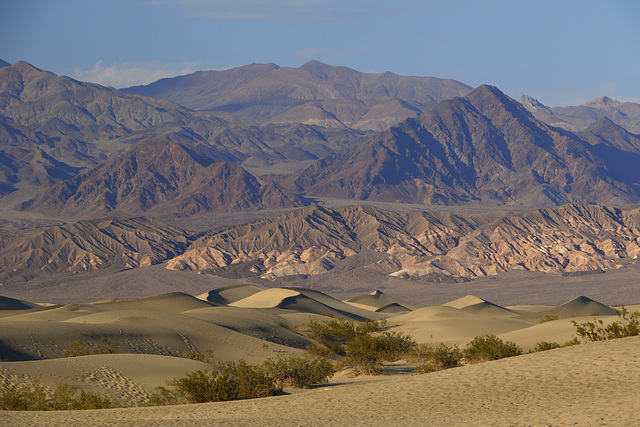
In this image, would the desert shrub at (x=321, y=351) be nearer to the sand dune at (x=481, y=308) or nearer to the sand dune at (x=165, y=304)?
the sand dune at (x=165, y=304)

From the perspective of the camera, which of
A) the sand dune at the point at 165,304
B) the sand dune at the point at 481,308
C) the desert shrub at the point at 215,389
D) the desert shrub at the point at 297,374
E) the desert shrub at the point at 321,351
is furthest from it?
the sand dune at the point at 481,308

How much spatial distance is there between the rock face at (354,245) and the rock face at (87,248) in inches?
6.7

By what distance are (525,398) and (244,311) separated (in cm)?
3388

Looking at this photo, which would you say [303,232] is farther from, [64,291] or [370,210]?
[64,291]

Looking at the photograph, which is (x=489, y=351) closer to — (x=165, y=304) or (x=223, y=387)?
(x=223, y=387)

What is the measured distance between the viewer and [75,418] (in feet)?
55.8

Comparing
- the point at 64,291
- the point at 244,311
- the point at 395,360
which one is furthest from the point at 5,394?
the point at 64,291

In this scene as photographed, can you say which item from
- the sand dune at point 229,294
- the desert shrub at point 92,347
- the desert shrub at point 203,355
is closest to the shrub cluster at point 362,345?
the desert shrub at point 203,355

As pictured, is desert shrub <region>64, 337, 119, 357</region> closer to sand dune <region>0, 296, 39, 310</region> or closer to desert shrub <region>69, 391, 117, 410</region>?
desert shrub <region>69, 391, 117, 410</region>

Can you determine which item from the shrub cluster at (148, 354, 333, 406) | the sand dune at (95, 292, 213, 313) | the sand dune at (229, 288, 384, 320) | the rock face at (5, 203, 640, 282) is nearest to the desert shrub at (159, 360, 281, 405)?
the shrub cluster at (148, 354, 333, 406)

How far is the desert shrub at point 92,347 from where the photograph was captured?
29.7m

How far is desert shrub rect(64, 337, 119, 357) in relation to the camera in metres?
29.7

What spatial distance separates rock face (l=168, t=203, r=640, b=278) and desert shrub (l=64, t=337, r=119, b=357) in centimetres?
8818

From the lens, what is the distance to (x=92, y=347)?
102ft
